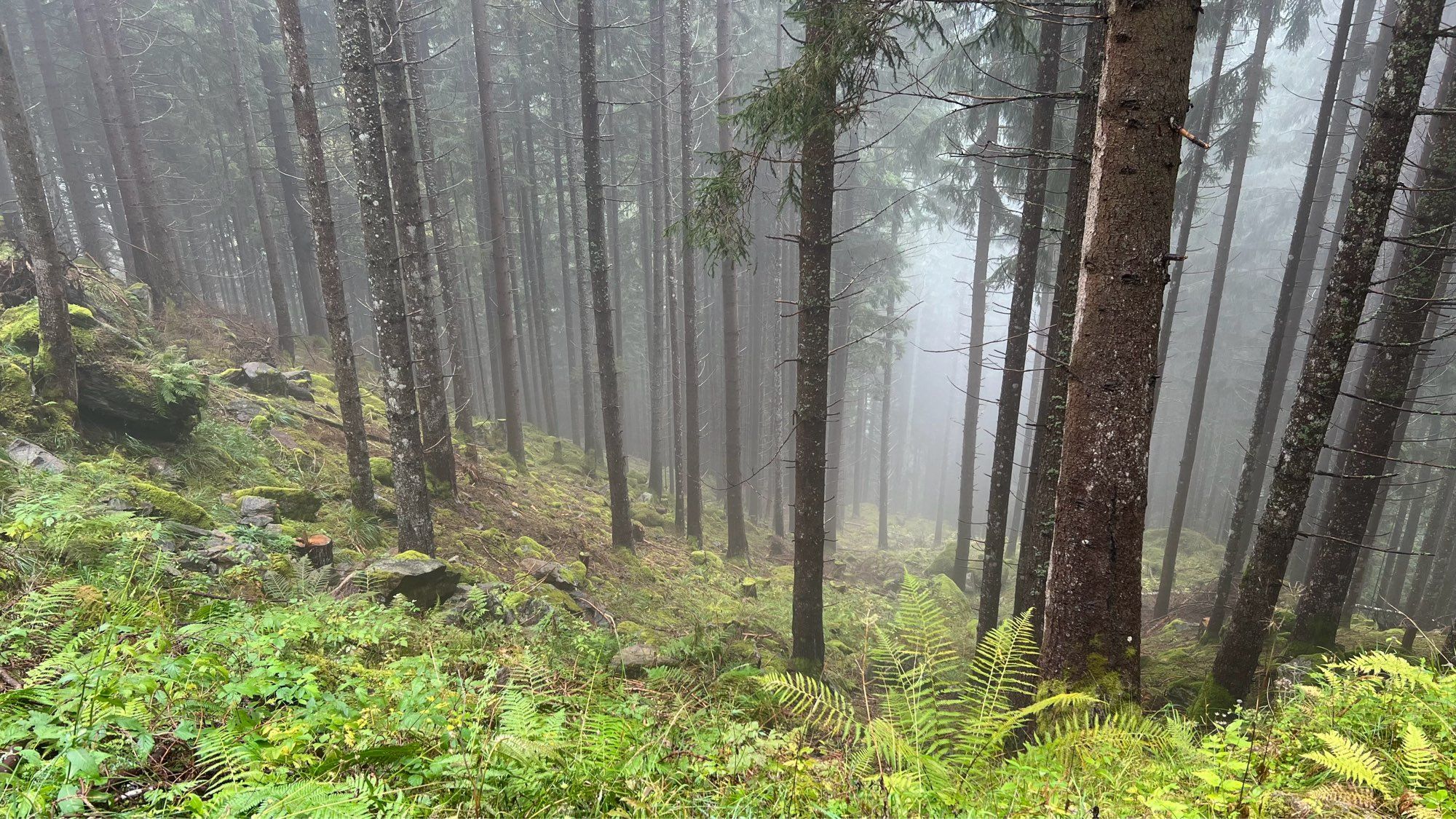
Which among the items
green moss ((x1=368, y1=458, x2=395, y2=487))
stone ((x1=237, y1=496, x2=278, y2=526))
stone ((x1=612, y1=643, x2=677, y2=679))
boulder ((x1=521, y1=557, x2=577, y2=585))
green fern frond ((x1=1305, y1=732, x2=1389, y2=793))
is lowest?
boulder ((x1=521, y1=557, x2=577, y2=585))

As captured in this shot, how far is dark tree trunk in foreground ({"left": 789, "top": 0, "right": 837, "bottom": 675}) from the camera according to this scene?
6.03 meters

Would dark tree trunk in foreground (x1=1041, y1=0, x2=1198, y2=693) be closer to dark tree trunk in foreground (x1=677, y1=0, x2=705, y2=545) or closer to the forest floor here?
the forest floor

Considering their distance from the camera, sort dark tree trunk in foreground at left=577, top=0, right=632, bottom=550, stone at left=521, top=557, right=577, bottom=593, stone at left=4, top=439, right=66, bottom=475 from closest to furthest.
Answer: stone at left=4, top=439, right=66, bottom=475 < stone at left=521, top=557, right=577, bottom=593 < dark tree trunk in foreground at left=577, top=0, right=632, bottom=550

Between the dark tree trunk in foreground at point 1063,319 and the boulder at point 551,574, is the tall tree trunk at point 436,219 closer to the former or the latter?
the boulder at point 551,574

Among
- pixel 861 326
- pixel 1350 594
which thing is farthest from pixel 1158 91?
pixel 861 326

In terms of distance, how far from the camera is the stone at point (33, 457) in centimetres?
536

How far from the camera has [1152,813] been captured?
222cm

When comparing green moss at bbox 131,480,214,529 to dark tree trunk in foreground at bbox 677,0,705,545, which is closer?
green moss at bbox 131,480,214,529

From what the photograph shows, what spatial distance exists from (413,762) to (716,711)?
5.77 feet

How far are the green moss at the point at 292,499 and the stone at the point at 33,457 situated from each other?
1753 millimetres

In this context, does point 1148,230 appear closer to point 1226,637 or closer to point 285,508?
point 1226,637

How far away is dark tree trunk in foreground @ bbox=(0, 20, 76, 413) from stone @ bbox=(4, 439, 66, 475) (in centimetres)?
139

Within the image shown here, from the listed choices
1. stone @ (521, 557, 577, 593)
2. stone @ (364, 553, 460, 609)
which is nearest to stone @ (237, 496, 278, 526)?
stone @ (364, 553, 460, 609)

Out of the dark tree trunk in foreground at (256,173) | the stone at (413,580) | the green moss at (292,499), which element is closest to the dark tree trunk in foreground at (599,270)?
the green moss at (292,499)
